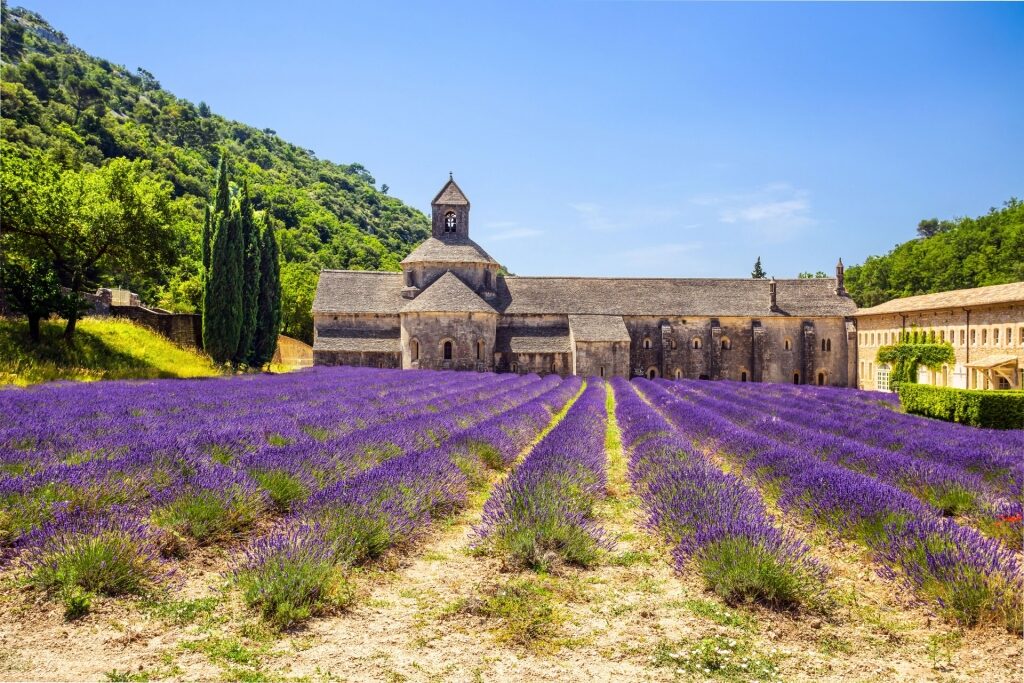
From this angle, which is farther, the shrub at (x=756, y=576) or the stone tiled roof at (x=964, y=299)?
the stone tiled roof at (x=964, y=299)

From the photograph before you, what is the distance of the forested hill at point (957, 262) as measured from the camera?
54219 millimetres

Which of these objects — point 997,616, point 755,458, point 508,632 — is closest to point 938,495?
point 755,458

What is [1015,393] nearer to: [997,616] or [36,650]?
[997,616]

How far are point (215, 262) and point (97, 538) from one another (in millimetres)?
24613

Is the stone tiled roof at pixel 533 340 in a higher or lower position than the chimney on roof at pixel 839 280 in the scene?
lower

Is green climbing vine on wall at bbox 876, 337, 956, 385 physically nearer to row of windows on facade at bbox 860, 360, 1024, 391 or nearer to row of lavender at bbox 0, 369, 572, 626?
row of windows on facade at bbox 860, 360, 1024, 391

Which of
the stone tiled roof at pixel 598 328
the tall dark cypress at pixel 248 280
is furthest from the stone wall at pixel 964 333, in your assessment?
the tall dark cypress at pixel 248 280

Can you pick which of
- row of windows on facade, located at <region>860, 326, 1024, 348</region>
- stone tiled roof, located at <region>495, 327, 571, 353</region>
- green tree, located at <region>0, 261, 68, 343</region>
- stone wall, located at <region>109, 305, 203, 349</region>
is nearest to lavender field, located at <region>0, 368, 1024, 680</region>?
green tree, located at <region>0, 261, 68, 343</region>

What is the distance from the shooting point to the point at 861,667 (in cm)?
365

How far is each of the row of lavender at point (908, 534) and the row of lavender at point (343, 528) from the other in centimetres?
369

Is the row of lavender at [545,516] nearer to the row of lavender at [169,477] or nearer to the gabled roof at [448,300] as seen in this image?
the row of lavender at [169,477]

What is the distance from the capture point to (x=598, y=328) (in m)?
39.9

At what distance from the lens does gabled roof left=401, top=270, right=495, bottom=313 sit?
3772cm

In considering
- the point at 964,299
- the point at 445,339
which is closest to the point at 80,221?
the point at 445,339
